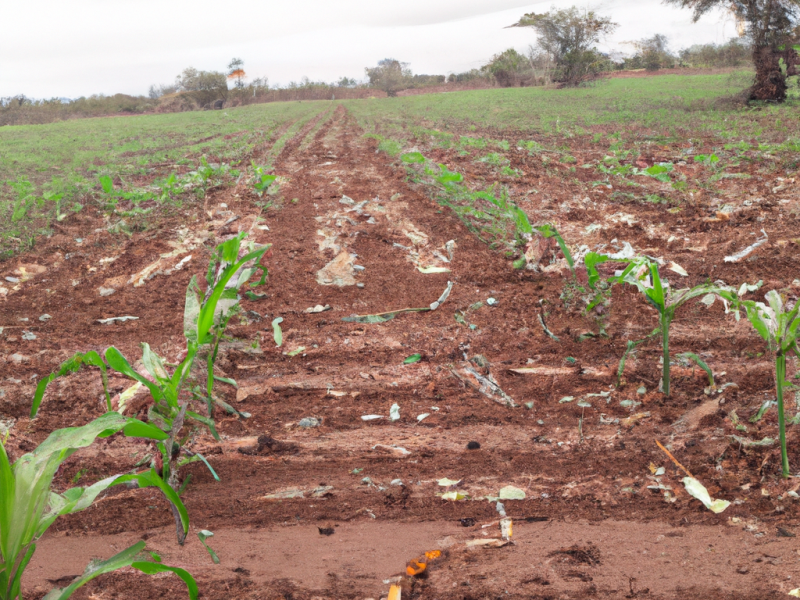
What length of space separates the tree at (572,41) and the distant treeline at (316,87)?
0.49 metres

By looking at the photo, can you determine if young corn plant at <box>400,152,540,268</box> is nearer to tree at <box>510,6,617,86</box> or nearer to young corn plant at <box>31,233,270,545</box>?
young corn plant at <box>31,233,270,545</box>

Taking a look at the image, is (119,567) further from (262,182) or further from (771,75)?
(771,75)

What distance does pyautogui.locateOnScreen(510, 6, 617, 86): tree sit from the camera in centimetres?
2719

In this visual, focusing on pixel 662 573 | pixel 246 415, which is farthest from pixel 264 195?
pixel 662 573

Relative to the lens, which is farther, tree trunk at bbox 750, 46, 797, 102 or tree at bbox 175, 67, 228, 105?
tree at bbox 175, 67, 228, 105

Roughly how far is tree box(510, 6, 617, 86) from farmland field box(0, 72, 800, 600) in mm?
22612

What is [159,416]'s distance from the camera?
88.3 inches

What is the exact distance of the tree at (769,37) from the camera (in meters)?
13.2

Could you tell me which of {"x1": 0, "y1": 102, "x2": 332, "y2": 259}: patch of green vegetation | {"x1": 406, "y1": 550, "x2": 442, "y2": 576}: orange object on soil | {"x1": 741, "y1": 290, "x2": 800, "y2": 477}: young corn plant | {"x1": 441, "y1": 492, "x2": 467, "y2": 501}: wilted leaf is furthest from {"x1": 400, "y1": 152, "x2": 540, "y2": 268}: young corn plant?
{"x1": 0, "y1": 102, "x2": 332, "y2": 259}: patch of green vegetation

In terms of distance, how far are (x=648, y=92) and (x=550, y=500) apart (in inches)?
827

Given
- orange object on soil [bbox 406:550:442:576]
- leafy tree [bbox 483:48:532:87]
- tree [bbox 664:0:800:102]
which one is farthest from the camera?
leafy tree [bbox 483:48:532:87]

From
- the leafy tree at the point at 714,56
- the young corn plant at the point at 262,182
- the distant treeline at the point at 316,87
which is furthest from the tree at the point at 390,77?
the young corn plant at the point at 262,182

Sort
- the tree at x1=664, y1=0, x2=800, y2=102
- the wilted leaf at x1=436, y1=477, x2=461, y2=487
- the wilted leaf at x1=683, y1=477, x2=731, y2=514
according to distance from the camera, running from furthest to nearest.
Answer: the tree at x1=664, y1=0, x2=800, y2=102 → the wilted leaf at x1=436, y1=477, x2=461, y2=487 → the wilted leaf at x1=683, y1=477, x2=731, y2=514

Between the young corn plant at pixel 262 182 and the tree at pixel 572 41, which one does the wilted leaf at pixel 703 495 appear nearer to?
the young corn plant at pixel 262 182
